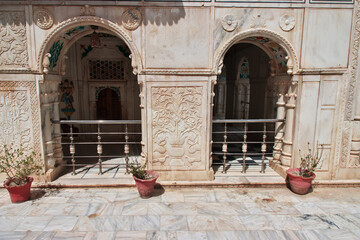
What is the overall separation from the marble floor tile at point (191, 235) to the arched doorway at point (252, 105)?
148 centimetres

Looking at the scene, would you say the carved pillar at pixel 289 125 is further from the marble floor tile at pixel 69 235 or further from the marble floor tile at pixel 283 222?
the marble floor tile at pixel 69 235

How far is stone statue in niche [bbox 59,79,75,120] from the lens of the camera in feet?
22.8

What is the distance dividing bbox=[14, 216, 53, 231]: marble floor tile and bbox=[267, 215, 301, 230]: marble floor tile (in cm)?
305

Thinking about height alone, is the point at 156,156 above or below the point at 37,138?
below

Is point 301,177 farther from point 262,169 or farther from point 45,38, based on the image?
point 45,38

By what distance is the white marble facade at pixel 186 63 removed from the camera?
3947 millimetres

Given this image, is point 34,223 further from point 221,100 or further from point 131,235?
point 221,100

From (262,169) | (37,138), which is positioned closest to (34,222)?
(37,138)

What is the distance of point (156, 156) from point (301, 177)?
8.08ft

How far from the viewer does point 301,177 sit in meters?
3.99

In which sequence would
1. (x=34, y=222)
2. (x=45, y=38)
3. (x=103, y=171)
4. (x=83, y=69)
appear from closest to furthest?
(x=34, y=222)
(x=45, y=38)
(x=103, y=171)
(x=83, y=69)

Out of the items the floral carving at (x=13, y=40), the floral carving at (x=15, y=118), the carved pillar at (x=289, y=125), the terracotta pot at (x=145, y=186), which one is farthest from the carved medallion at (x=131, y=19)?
the carved pillar at (x=289, y=125)

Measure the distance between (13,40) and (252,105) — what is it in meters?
6.54

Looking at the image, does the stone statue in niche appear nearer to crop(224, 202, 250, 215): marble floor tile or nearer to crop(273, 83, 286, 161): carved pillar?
crop(224, 202, 250, 215): marble floor tile
